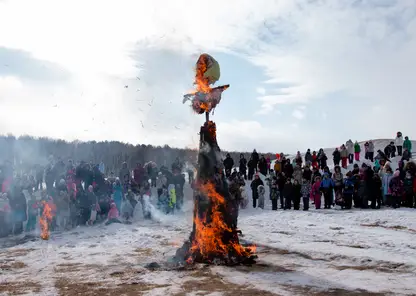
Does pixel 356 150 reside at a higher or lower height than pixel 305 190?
higher

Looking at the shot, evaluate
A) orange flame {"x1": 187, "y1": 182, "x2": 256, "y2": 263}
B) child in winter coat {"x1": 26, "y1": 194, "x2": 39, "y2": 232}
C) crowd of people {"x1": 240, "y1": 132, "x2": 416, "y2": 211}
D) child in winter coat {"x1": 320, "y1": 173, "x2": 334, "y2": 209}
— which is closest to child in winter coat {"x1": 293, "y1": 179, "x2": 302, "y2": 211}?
crowd of people {"x1": 240, "y1": 132, "x2": 416, "y2": 211}

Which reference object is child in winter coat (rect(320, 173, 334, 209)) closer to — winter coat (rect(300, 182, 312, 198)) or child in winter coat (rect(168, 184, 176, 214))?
winter coat (rect(300, 182, 312, 198))

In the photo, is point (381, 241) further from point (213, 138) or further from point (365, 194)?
point (365, 194)

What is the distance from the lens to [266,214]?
17281 mm

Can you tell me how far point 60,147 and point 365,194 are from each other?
46.8 meters

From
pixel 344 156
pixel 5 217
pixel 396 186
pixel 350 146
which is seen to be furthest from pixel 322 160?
pixel 5 217

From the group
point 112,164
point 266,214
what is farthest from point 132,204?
point 112,164

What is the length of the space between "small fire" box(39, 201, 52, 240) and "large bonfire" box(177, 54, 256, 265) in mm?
6731

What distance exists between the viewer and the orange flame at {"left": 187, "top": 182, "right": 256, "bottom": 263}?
30.4 ft

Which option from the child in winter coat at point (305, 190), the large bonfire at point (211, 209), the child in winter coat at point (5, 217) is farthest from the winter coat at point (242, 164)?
the large bonfire at point (211, 209)

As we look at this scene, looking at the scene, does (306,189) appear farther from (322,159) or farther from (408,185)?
(322,159)

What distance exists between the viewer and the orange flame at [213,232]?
9.26 metres

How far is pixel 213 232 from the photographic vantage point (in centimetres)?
927

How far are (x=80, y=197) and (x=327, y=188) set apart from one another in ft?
30.1
